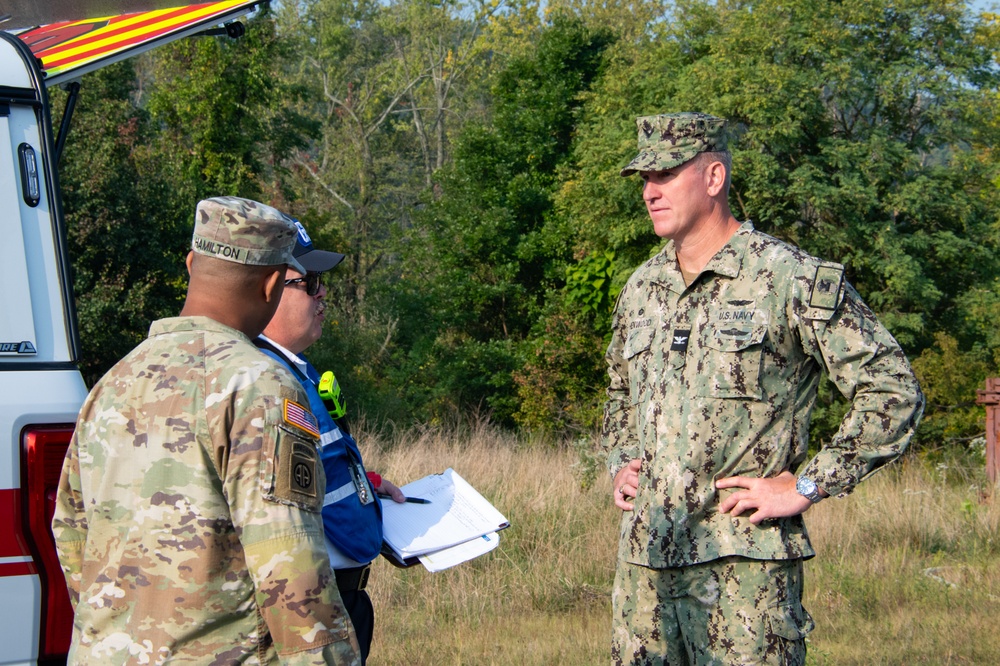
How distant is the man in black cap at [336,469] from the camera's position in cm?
277

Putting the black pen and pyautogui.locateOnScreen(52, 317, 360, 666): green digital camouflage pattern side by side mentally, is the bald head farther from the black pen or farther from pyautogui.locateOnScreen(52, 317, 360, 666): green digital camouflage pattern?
the black pen

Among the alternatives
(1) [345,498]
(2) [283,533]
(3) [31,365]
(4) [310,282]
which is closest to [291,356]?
(4) [310,282]

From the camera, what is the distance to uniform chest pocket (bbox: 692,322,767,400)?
295cm

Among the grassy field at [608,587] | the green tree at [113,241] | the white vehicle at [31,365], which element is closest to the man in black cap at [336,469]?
the white vehicle at [31,365]

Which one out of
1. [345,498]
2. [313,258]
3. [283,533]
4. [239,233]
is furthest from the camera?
[313,258]

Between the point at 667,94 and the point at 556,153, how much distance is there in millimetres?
5070

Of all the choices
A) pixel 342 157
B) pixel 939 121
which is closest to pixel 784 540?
pixel 939 121

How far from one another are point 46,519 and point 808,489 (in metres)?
1.99

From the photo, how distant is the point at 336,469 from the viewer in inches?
110

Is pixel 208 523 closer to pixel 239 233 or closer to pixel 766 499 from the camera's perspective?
pixel 239 233

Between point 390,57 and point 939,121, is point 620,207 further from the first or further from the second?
point 390,57

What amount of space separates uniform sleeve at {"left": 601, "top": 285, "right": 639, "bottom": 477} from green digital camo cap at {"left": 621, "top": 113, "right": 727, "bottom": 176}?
18.7 inches

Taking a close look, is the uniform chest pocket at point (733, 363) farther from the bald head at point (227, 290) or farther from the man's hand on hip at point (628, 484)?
the bald head at point (227, 290)

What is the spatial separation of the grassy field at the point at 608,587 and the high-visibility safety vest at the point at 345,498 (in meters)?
2.16
